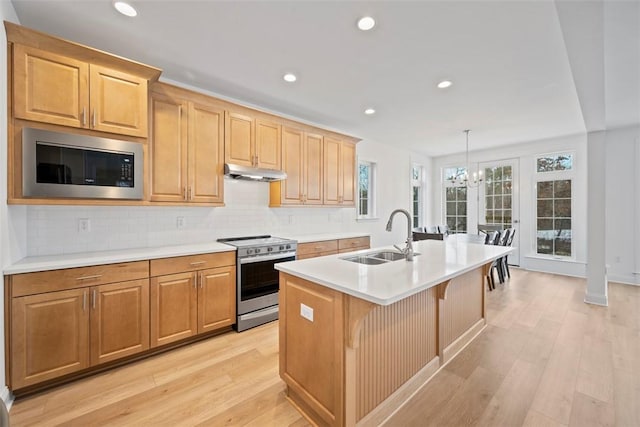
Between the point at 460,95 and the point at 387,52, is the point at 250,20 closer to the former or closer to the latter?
the point at 387,52

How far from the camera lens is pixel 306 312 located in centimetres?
173

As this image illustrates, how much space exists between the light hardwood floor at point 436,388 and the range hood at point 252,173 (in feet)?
5.73

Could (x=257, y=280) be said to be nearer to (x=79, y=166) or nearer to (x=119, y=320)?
(x=119, y=320)

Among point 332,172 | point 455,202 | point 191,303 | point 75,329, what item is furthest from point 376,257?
point 455,202

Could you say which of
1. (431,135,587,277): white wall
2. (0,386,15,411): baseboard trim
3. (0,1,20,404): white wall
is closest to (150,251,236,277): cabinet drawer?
(0,1,20,404): white wall

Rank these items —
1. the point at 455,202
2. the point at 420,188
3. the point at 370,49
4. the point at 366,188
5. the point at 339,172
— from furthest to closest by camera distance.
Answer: the point at 420,188 → the point at 455,202 → the point at 366,188 → the point at 339,172 → the point at 370,49

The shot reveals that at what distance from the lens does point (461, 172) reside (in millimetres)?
6738

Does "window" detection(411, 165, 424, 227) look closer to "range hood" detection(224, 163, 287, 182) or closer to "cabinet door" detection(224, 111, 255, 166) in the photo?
"range hood" detection(224, 163, 287, 182)

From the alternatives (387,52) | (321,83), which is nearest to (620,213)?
(387,52)

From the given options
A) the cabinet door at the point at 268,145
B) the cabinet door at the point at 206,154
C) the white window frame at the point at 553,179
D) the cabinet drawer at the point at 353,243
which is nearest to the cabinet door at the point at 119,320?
the cabinet door at the point at 206,154

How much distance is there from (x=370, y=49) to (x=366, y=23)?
1.12 feet

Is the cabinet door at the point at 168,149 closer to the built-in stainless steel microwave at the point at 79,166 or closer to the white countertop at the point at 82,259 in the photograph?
the built-in stainless steel microwave at the point at 79,166

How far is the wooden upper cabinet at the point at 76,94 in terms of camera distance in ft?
6.38

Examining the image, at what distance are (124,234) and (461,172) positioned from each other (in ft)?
22.5
